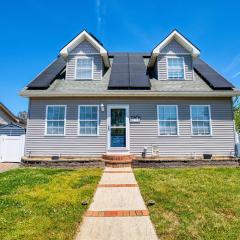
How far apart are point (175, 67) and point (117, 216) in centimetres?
1084

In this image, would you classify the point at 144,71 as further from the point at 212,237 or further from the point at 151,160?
the point at 212,237

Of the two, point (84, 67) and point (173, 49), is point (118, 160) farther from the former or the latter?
point (173, 49)

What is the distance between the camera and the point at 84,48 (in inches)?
546

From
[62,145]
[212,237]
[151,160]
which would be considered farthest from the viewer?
[62,145]

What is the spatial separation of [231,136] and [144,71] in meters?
6.25

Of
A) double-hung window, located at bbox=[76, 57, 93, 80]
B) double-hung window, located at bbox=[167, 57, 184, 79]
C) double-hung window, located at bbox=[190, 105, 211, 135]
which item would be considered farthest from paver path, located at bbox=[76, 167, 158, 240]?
double-hung window, located at bbox=[167, 57, 184, 79]

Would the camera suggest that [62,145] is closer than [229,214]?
No

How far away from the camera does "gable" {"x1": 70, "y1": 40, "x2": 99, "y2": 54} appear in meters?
13.8

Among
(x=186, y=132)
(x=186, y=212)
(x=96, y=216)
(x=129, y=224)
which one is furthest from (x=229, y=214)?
(x=186, y=132)

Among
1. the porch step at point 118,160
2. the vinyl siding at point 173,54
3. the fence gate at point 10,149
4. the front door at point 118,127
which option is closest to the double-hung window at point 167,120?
the front door at point 118,127

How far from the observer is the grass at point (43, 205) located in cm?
414

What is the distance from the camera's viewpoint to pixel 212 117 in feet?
41.3

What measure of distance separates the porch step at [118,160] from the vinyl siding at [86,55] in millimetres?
4883

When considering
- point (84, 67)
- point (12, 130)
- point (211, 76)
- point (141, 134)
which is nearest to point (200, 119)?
point (211, 76)
